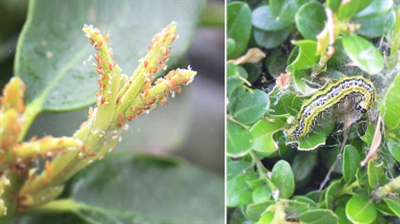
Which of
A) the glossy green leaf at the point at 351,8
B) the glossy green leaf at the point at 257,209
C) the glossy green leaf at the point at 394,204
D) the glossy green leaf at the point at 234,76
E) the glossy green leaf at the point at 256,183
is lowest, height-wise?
the glossy green leaf at the point at 394,204

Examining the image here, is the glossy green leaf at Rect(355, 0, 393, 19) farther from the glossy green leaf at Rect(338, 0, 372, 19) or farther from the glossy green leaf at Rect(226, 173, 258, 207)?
the glossy green leaf at Rect(226, 173, 258, 207)

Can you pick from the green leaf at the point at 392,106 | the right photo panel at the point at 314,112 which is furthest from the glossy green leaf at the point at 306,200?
the green leaf at the point at 392,106

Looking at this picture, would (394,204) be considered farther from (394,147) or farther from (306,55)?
(306,55)

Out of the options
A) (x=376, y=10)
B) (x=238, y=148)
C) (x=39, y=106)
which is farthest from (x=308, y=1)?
(x=39, y=106)

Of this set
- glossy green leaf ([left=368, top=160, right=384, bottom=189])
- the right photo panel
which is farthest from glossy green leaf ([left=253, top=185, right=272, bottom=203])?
glossy green leaf ([left=368, top=160, right=384, bottom=189])

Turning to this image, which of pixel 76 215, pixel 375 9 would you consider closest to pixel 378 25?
pixel 375 9

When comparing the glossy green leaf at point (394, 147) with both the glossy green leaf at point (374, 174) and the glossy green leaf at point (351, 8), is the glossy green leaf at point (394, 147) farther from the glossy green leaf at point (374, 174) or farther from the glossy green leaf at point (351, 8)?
the glossy green leaf at point (351, 8)

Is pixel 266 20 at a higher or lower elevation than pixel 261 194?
higher

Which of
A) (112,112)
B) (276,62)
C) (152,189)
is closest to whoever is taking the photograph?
(112,112)
